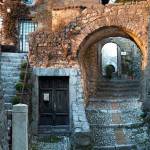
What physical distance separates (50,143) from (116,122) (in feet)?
8.57

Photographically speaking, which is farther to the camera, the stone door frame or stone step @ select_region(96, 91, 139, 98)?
stone step @ select_region(96, 91, 139, 98)

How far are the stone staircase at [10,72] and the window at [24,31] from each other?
495 centimetres

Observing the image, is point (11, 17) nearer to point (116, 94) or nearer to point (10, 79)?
point (116, 94)

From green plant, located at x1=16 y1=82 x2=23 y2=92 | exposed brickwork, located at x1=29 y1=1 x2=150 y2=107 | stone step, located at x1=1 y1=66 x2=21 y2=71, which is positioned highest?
exposed brickwork, located at x1=29 y1=1 x2=150 y2=107

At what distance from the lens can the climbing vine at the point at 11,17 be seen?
57.2 feet

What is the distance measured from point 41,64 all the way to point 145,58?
393cm

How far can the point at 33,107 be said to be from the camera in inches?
461

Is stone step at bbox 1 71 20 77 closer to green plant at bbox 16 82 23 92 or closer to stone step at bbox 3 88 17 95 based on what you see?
stone step at bbox 3 88 17 95

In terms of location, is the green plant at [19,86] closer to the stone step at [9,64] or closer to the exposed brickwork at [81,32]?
the exposed brickwork at [81,32]

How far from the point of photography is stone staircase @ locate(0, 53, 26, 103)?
1064 cm

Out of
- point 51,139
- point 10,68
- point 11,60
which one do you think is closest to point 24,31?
point 11,60

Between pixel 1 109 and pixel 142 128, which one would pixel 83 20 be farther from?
pixel 1 109

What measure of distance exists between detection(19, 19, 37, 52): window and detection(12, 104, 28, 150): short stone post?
12790 mm

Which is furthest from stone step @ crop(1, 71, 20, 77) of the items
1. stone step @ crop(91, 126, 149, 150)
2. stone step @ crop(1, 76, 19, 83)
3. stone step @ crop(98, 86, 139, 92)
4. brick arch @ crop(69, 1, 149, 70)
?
stone step @ crop(98, 86, 139, 92)
